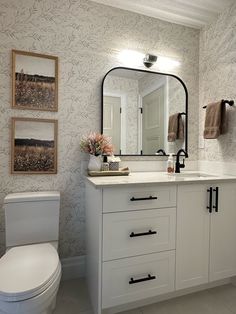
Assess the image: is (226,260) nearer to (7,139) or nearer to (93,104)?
(93,104)

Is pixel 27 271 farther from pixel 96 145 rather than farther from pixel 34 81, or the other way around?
pixel 34 81

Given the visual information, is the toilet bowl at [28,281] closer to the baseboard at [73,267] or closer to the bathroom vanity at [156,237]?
the bathroom vanity at [156,237]

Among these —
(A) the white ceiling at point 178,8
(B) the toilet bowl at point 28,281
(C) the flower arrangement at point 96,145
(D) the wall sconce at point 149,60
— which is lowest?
(B) the toilet bowl at point 28,281

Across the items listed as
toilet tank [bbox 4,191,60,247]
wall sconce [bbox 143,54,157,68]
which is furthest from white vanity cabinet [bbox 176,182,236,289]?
wall sconce [bbox 143,54,157,68]

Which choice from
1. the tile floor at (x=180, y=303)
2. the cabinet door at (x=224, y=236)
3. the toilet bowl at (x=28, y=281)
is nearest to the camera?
the toilet bowl at (x=28, y=281)

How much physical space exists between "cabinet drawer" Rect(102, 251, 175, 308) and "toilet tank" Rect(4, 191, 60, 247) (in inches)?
20.5

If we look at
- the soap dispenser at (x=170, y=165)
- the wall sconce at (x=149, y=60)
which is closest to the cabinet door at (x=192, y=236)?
the soap dispenser at (x=170, y=165)

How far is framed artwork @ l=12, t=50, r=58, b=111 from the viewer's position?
64.6 inches

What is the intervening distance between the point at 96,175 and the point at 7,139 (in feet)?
2.50

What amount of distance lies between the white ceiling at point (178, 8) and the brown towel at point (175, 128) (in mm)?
951

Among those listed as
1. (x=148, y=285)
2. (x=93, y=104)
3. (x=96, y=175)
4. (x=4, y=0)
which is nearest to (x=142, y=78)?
(x=93, y=104)

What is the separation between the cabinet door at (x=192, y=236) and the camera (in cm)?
150

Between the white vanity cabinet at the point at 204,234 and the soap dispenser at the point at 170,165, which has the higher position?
the soap dispenser at the point at 170,165

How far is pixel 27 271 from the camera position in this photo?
1.12m
